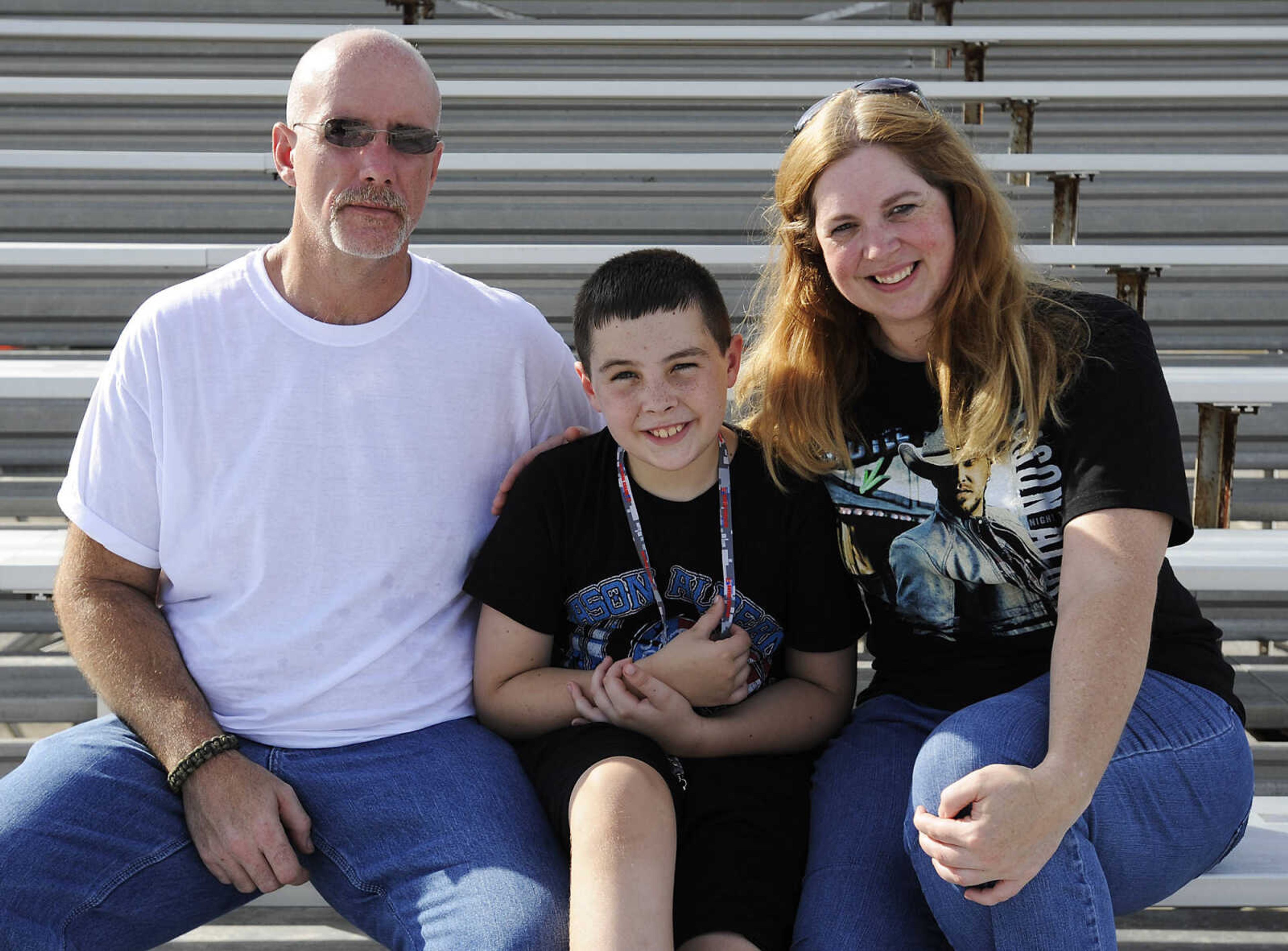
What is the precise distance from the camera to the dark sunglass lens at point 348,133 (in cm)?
130

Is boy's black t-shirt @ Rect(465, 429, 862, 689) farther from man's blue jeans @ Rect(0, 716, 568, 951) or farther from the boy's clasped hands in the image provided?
man's blue jeans @ Rect(0, 716, 568, 951)

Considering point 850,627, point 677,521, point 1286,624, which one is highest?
point 677,521

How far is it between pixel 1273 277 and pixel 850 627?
2.35 metres

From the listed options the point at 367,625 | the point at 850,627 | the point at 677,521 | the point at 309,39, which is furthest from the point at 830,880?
the point at 309,39

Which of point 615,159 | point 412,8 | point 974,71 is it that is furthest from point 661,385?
point 412,8

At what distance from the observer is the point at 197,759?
1.20 metres

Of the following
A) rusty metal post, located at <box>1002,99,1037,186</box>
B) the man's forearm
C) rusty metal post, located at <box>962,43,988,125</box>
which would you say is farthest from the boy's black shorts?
rusty metal post, located at <box>962,43,988,125</box>

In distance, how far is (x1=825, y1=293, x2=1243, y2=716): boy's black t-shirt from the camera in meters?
1.14

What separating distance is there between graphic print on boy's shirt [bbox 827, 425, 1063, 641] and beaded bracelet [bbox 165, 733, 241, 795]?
2.22 feet

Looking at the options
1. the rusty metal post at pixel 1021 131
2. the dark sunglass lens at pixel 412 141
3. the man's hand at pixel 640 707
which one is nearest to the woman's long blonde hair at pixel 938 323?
the man's hand at pixel 640 707

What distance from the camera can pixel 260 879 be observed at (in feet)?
3.84

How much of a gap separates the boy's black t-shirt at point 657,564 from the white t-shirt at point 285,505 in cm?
10

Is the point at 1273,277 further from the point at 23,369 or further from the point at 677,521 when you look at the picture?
the point at 23,369

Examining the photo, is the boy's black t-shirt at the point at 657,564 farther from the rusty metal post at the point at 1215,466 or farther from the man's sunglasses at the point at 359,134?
the rusty metal post at the point at 1215,466
